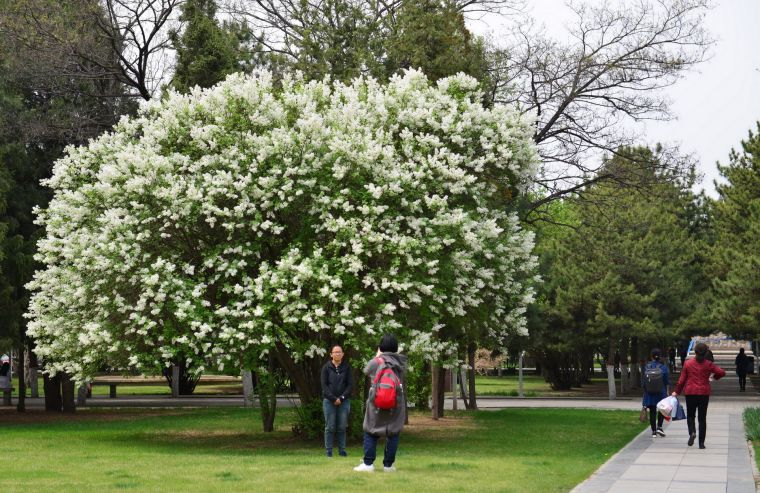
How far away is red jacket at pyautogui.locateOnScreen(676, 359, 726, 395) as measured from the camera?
58.9 ft

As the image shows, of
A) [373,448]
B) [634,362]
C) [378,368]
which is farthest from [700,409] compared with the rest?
[634,362]

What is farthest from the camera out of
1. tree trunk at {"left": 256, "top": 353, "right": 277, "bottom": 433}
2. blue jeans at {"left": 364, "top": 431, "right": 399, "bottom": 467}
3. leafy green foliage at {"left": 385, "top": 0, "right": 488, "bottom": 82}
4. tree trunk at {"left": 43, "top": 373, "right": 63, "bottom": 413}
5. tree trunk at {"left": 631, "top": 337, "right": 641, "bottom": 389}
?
tree trunk at {"left": 631, "top": 337, "right": 641, "bottom": 389}

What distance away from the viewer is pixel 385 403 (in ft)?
44.8

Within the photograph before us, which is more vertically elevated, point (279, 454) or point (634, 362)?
point (634, 362)

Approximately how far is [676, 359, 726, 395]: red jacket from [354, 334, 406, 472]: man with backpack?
6.07 m

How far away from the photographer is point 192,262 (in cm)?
1983

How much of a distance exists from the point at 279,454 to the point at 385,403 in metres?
4.84

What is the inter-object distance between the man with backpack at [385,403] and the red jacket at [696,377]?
6.07 meters

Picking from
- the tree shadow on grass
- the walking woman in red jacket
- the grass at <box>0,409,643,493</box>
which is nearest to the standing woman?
the grass at <box>0,409,643,493</box>

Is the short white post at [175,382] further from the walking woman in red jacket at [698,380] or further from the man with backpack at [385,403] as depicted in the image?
the man with backpack at [385,403]

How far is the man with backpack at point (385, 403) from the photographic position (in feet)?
44.9

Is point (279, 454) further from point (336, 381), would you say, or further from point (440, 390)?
point (440, 390)

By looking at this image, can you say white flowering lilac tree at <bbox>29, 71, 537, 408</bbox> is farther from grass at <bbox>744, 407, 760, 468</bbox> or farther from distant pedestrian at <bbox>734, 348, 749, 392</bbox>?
distant pedestrian at <bbox>734, 348, 749, 392</bbox>

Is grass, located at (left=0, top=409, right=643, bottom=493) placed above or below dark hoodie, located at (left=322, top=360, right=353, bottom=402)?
below
